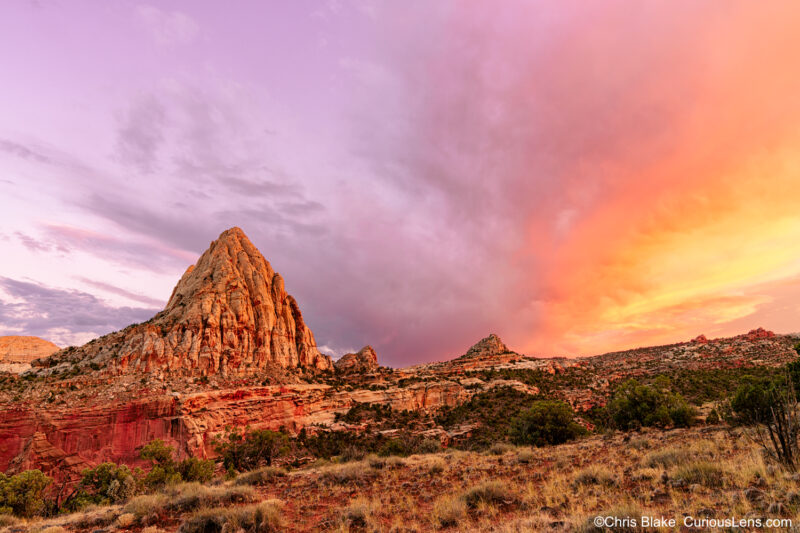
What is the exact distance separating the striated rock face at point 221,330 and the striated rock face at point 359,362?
633 centimetres

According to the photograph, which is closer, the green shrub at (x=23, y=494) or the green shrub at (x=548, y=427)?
the green shrub at (x=23, y=494)

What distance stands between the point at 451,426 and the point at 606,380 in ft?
130

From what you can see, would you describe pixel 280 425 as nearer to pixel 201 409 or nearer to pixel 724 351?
pixel 201 409

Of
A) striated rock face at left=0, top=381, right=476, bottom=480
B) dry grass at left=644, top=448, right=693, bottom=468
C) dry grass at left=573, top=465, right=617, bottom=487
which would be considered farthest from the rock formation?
dry grass at left=644, top=448, right=693, bottom=468

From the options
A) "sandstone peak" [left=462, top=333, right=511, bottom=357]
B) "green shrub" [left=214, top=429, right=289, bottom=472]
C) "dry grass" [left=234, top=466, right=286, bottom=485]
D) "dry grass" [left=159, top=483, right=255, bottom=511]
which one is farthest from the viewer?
"sandstone peak" [left=462, top=333, right=511, bottom=357]

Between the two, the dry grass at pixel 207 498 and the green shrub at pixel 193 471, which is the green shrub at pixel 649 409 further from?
the green shrub at pixel 193 471

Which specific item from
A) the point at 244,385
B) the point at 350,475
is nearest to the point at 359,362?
the point at 244,385

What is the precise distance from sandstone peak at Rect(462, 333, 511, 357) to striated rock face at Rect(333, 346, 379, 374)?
122 ft

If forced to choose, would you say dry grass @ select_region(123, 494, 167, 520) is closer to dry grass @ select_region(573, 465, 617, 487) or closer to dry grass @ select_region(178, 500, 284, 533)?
dry grass @ select_region(178, 500, 284, 533)

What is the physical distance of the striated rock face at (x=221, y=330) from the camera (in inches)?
2344

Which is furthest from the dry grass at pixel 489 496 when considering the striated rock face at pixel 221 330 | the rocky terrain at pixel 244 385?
the striated rock face at pixel 221 330

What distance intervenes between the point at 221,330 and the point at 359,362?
1742 inches

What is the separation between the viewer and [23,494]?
2239 centimetres

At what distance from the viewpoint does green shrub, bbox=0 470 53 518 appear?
846 inches
